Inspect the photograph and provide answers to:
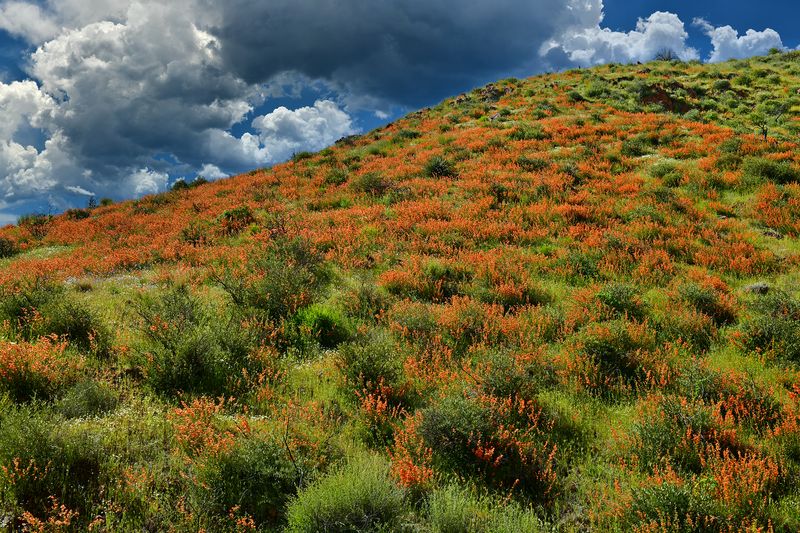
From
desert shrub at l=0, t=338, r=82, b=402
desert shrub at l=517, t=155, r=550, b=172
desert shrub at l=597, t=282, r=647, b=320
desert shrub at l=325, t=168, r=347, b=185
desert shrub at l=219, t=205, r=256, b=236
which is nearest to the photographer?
desert shrub at l=0, t=338, r=82, b=402

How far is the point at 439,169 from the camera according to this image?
17766mm

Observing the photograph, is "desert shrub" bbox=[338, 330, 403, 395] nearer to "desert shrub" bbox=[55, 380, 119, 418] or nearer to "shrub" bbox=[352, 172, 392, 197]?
"desert shrub" bbox=[55, 380, 119, 418]

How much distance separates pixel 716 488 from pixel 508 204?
10614 mm

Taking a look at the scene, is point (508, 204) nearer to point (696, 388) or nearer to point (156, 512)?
point (696, 388)

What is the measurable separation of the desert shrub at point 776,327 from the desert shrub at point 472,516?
4.73 metres

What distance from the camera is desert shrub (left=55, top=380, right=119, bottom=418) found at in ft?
16.2

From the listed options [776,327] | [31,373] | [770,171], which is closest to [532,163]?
[770,171]

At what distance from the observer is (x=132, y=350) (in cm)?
641

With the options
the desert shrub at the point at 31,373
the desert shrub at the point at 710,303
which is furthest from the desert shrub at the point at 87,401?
the desert shrub at the point at 710,303

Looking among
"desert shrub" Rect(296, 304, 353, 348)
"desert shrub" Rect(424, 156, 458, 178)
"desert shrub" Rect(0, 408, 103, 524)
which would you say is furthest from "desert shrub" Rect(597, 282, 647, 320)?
"desert shrub" Rect(424, 156, 458, 178)

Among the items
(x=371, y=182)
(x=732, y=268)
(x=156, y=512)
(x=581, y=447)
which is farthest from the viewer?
(x=371, y=182)

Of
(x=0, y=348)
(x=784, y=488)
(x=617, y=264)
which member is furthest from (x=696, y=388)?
(x=0, y=348)

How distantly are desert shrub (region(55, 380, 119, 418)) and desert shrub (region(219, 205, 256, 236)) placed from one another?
931cm

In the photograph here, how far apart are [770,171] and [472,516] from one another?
1615 centimetres
